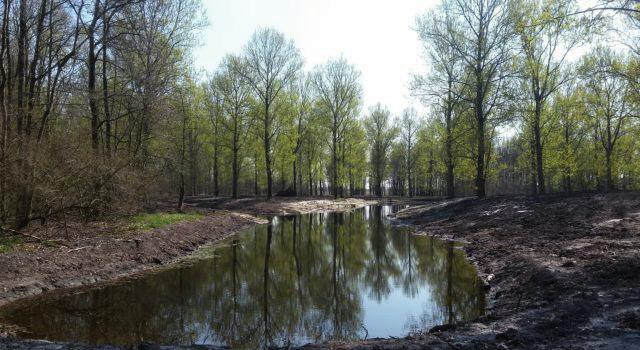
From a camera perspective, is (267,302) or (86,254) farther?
(86,254)

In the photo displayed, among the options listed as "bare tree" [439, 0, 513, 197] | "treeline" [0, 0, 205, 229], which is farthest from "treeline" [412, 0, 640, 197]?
"treeline" [0, 0, 205, 229]

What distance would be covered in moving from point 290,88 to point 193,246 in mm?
31615

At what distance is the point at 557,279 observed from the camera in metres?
8.02

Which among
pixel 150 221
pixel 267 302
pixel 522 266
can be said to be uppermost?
pixel 150 221

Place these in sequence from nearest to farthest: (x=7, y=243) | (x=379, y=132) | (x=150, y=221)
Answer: (x=7, y=243)
(x=150, y=221)
(x=379, y=132)

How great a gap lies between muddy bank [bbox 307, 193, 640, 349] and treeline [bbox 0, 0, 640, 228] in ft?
18.5

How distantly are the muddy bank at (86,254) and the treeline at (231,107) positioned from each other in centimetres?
82

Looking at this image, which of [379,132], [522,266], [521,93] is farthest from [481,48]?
[379,132]

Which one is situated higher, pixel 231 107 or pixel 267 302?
pixel 231 107

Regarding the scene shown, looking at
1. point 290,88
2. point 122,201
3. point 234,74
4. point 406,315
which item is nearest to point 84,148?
point 122,201

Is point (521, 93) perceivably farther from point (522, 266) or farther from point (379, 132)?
point (379, 132)

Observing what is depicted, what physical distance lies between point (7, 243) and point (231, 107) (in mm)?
30159

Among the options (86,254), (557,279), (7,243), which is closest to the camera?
(557,279)

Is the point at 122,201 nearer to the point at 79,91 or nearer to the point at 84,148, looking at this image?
the point at 84,148
